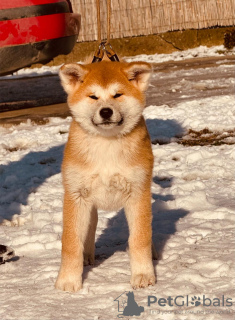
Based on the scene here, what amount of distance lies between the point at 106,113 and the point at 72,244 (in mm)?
875

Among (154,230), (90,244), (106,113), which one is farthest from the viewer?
(154,230)

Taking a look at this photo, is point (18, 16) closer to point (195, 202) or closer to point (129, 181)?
point (195, 202)

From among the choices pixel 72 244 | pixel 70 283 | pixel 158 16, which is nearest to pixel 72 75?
pixel 72 244

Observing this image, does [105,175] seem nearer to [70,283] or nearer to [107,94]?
[107,94]

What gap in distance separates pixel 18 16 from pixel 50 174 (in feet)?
10.5

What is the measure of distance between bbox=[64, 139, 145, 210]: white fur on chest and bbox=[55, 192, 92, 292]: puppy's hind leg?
2.4 inches

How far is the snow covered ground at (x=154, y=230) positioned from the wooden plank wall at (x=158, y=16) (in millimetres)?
7280

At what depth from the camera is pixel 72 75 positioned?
13.1 feet

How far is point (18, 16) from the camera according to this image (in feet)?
29.7

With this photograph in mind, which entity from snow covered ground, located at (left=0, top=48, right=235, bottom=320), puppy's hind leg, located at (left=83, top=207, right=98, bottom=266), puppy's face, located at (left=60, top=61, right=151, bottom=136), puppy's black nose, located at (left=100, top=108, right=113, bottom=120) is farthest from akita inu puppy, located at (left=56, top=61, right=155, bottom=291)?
puppy's hind leg, located at (left=83, top=207, right=98, bottom=266)

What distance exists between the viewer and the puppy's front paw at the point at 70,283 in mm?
3914

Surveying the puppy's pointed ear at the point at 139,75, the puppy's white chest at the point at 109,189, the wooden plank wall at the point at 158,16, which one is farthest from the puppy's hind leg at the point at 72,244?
the wooden plank wall at the point at 158,16

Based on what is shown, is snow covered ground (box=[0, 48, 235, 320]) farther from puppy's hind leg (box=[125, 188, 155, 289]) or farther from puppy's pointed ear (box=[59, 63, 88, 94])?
puppy's pointed ear (box=[59, 63, 88, 94])

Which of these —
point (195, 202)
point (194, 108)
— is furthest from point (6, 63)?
point (195, 202)
